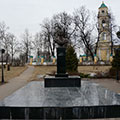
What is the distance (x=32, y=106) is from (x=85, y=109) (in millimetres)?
1809

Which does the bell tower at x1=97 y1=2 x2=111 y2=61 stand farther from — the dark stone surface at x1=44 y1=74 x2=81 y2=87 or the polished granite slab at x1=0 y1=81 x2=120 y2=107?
the polished granite slab at x1=0 y1=81 x2=120 y2=107

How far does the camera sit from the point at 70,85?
363 inches

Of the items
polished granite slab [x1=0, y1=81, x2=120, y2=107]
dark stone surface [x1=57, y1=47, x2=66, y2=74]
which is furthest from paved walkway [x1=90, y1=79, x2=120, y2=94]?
dark stone surface [x1=57, y1=47, x2=66, y2=74]

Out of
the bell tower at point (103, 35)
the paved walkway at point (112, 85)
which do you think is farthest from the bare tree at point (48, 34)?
the paved walkway at point (112, 85)

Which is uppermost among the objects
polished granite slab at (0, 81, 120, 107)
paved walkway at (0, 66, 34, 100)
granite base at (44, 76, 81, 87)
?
granite base at (44, 76, 81, 87)

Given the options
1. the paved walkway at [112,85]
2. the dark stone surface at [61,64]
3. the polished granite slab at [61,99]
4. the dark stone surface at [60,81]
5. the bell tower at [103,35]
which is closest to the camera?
the polished granite slab at [61,99]

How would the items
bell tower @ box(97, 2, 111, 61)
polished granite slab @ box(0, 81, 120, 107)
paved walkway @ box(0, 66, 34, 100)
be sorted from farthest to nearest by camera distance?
bell tower @ box(97, 2, 111, 61)
paved walkway @ box(0, 66, 34, 100)
polished granite slab @ box(0, 81, 120, 107)

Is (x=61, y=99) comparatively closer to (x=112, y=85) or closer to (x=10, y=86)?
(x=10, y=86)

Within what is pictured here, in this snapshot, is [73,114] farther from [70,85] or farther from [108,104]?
[70,85]

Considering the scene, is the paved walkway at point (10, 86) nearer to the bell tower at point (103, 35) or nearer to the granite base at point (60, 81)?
the granite base at point (60, 81)

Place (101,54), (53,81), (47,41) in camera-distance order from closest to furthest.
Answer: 1. (53,81)
2. (47,41)
3. (101,54)

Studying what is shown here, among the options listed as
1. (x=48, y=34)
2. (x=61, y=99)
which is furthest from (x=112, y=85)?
(x=48, y=34)

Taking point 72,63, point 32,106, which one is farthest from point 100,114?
point 72,63

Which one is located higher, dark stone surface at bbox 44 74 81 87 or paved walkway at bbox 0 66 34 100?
dark stone surface at bbox 44 74 81 87
